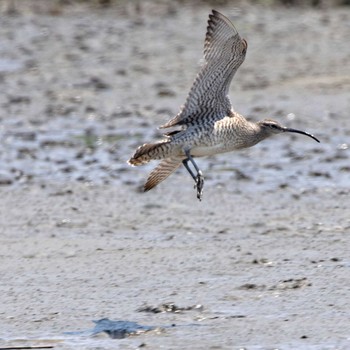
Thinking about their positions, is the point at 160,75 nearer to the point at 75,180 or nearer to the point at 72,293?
the point at 75,180

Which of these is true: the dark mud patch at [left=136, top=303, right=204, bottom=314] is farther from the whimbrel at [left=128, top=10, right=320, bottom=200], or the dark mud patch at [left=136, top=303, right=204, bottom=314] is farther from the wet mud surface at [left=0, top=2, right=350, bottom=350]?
the whimbrel at [left=128, top=10, right=320, bottom=200]

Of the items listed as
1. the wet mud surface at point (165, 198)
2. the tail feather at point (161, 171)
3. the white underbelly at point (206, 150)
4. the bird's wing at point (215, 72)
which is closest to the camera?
the wet mud surface at point (165, 198)

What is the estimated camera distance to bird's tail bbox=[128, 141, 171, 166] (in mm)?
9186

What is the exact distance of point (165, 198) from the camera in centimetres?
1141

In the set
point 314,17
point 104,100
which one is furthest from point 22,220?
point 314,17

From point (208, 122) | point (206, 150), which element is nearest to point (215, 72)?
point (208, 122)

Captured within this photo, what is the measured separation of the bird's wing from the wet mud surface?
1.00m

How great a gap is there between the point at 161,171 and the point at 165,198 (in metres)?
1.82

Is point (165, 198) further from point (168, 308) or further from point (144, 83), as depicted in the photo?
point (144, 83)

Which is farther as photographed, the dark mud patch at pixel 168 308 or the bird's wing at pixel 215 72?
the bird's wing at pixel 215 72

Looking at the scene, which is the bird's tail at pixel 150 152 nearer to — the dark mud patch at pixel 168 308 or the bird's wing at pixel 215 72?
the bird's wing at pixel 215 72

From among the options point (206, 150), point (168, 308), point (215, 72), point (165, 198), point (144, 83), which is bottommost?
point (144, 83)

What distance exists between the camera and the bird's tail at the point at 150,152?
30.1 feet

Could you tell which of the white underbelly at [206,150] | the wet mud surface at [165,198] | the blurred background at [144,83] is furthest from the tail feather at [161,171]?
the blurred background at [144,83]
